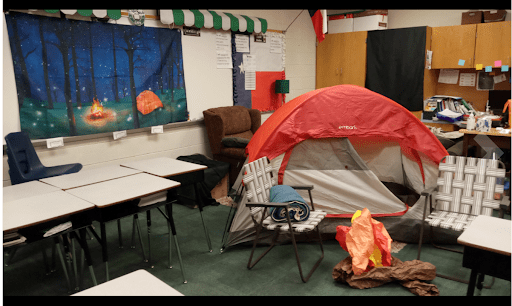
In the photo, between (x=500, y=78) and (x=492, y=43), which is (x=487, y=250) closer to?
(x=492, y=43)

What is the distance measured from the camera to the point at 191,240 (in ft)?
11.8

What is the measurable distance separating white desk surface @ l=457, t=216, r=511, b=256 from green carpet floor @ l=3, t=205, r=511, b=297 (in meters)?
0.73

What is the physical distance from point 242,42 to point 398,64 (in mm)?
2476

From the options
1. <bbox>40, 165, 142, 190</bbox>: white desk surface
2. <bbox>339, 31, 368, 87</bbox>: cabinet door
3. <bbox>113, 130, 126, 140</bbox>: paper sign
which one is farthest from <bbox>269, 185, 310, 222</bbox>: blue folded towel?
<bbox>339, 31, 368, 87</bbox>: cabinet door

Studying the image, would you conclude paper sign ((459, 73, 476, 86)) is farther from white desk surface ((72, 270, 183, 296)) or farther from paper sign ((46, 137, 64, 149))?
white desk surface ((72, 270, 183, 296))

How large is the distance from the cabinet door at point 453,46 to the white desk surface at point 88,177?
4776mm

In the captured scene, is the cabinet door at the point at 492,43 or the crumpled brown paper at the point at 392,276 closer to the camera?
the crumpled brown paper at the point at 392,276

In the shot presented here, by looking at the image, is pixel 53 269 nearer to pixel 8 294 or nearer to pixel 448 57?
pixel 8 294

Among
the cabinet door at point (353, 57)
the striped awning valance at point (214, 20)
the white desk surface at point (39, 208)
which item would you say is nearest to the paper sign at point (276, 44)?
the striped awning valance at point (214, 20)

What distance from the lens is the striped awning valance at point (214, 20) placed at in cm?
457

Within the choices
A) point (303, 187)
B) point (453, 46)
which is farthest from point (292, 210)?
point (453, 46)

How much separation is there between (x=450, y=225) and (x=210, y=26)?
3.61 meters

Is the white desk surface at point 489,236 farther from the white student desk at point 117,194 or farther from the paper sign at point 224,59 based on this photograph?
the paper sign at point 224,59
